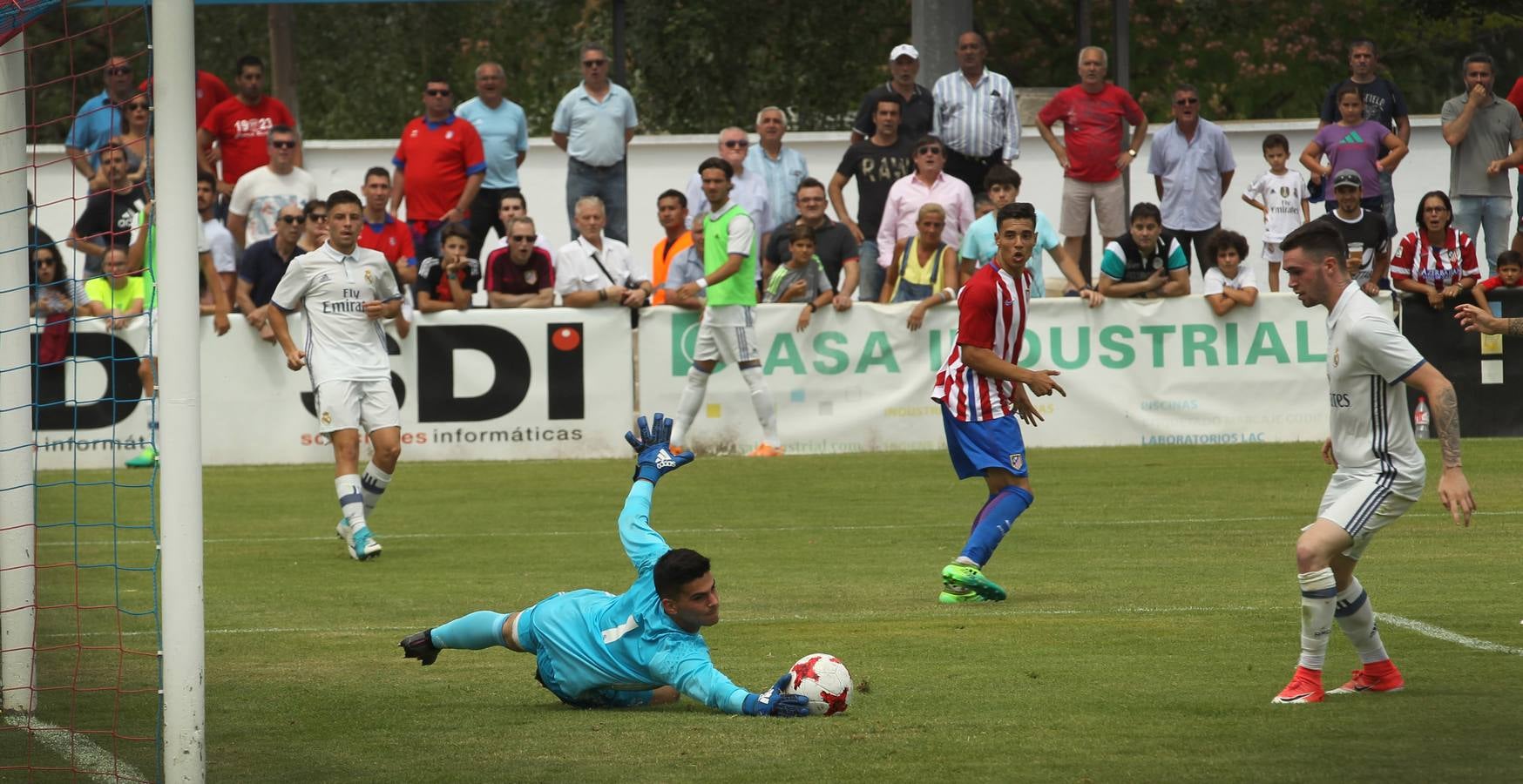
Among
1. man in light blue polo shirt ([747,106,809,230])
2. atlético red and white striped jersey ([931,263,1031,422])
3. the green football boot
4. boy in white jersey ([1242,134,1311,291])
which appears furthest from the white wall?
the green football boot

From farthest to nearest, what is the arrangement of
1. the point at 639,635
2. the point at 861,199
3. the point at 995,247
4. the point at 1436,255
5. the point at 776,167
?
1. the point at 776,167
2. the point at 861,199
3. the point at 1436,255
4. the point at 995,247
5. the point at 639,635

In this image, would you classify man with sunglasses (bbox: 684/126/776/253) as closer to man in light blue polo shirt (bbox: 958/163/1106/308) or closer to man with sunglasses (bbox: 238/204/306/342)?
man in light blue polo shirt (bbox: 958/163/1106/308)

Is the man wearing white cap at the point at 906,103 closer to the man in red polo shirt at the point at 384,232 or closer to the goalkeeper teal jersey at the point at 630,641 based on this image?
the man in red polo shirt at the point at 384,232

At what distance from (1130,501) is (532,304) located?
6.71 metres

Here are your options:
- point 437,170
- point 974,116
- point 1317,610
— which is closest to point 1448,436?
point 1317,610

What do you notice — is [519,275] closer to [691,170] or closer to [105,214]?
[105,214]

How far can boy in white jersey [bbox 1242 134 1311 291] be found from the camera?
19703 millimetres

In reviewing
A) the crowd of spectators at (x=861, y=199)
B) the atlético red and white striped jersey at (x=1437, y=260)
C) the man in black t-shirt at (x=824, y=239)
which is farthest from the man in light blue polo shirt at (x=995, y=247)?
the atlético red and white striped jersey at (x=1437, y=260)

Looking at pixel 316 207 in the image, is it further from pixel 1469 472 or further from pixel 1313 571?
pixel 1313 571

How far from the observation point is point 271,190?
19.0 meters

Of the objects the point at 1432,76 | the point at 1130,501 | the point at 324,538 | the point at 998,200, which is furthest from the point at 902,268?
the point at 1432,76

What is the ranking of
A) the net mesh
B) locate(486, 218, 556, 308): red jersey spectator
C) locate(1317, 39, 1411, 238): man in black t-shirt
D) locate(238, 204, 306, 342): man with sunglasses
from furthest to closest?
locate(1317, 39, 1411, 238): man in black t-shirt, locate(486, 218, 556, 308): red jersey spectator, locate(238, 204, 306, 342): man with sunglasses, the net mesh

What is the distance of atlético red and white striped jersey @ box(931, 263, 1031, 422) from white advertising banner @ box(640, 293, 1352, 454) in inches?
315

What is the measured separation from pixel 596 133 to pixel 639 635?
12661mm
